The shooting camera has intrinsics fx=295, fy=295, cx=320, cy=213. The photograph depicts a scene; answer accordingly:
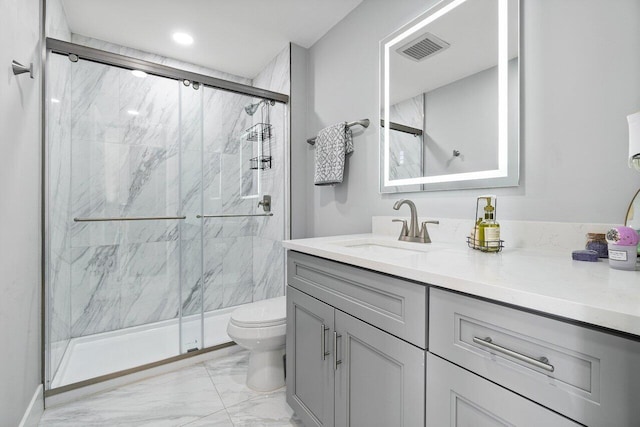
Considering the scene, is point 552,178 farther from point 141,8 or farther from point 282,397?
point 141,8

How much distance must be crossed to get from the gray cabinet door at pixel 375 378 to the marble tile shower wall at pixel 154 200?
1437 millimetres

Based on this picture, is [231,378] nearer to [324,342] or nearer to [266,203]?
[324,342]

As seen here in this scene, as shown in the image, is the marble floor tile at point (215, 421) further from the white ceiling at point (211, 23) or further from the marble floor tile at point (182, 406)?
the white ceiling at point (211, 23)

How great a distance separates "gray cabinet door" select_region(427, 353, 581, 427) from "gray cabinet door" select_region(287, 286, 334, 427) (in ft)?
1.53

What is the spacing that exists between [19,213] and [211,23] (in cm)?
178

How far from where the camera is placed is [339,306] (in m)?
1.13

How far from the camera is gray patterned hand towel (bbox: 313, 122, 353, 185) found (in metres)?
1.98

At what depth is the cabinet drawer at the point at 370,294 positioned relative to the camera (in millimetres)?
831

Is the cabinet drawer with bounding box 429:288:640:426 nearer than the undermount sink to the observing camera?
Yes

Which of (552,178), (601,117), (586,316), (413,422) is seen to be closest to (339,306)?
(413,422)

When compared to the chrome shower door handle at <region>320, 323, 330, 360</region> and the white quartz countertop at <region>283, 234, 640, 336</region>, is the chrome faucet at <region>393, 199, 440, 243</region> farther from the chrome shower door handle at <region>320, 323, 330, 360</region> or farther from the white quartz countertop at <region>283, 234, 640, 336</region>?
the chrome shower door handle at <region>320, 323, 330, 360</region>

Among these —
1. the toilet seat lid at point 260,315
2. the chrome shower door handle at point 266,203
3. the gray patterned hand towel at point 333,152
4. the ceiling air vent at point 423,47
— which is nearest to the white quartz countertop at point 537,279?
the toilet seat lid at point 260,315

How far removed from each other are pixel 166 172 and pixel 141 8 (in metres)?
1.14

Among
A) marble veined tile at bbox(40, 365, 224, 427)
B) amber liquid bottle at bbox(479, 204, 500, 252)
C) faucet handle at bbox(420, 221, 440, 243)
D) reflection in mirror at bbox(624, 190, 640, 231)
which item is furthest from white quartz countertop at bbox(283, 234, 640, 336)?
marble veined tile at bbox(40, 365, 224, 427)
